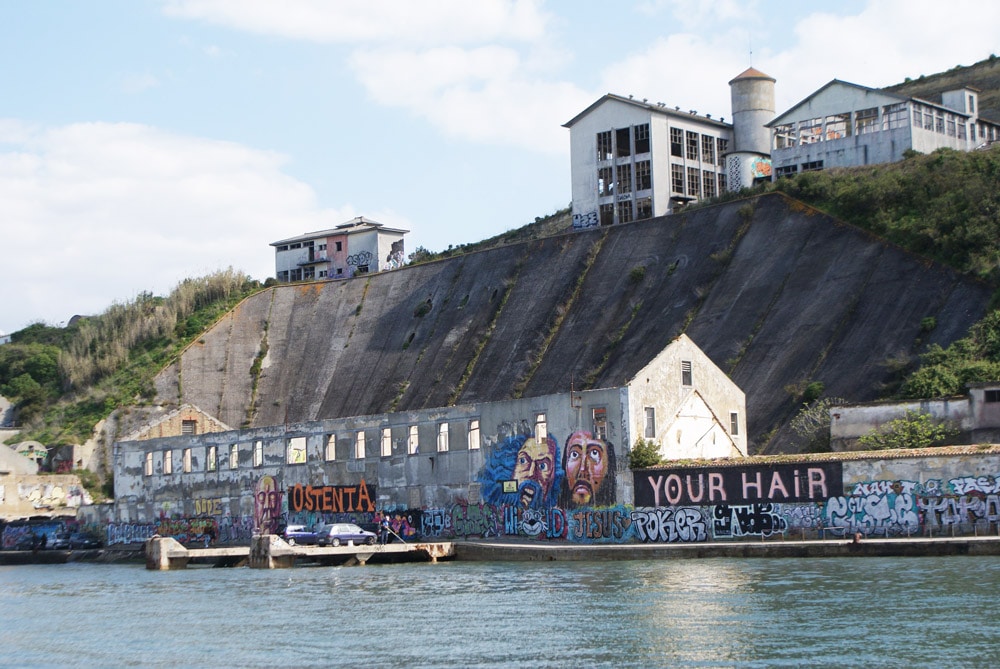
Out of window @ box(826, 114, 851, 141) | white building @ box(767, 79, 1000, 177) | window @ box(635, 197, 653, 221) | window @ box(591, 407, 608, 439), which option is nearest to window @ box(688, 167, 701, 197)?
window @ box(635, 197, 653, 221)

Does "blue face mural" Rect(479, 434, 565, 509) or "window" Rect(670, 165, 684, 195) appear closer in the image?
"blue face mural" Rect(479, 434, 565, 509)

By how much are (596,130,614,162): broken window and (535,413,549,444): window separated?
138 feet

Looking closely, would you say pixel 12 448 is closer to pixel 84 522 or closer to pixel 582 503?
pixel 84 522

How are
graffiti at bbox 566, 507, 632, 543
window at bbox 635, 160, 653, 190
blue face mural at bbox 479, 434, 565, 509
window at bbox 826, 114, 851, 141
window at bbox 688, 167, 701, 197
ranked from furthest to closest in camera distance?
window at bbox 688, 167, 701, 197
window at bbox 635, 160, 653, 190
window at bbox 826, 114, 851, 141
blue face mural at bbox 479, 434, 565, 509
graffiti at bbox 566, 507, 632, 543

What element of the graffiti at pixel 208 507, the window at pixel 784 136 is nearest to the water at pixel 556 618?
the graffiti at pixel 208 507

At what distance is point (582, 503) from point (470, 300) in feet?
127

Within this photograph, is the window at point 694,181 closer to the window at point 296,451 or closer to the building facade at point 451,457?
the building facade at point 451,457

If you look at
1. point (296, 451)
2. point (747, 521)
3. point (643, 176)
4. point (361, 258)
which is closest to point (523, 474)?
point (747, 521)

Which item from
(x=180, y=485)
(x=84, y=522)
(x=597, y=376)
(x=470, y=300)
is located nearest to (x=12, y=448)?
(x=84, y=522)

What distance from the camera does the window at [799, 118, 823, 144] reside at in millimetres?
84875

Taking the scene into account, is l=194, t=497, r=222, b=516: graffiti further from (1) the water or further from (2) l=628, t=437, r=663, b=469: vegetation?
(2) l=628, t=437, r=663, b=469: vegetation

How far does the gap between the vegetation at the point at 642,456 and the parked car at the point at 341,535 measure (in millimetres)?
13384

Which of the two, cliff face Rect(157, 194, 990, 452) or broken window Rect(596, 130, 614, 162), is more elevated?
broken window Rect(596, 130, 614, 162)

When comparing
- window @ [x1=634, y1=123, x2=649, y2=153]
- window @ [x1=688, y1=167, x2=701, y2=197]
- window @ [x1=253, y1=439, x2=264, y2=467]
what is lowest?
window @ [x1=253, y1=439, x2=264, y2=467]
